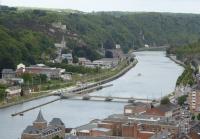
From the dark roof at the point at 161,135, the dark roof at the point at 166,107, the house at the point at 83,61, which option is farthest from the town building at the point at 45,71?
the dark roof at the point at 161,135

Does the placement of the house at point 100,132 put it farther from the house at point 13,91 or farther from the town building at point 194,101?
the house at point 13,91

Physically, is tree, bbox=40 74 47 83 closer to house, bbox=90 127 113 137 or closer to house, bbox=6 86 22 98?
house, bbox=6 86 22 98

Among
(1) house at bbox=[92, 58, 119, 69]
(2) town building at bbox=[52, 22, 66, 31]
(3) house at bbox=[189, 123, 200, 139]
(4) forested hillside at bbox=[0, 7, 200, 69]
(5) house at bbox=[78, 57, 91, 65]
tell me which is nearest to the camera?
(3) house at bbox=[189, 123, 200, 139]

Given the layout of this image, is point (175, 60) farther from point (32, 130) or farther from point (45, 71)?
point (32, 130)

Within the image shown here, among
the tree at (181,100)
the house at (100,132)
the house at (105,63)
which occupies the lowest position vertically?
the house at (100,132)

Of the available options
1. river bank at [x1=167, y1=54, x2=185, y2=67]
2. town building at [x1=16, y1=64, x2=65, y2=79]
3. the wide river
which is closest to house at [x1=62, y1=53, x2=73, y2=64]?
the wide river

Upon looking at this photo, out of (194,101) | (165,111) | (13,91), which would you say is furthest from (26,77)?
(165,111)
